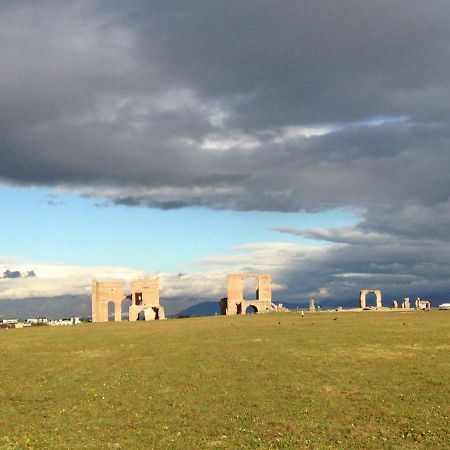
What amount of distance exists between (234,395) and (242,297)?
93.8m

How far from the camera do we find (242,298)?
396ft

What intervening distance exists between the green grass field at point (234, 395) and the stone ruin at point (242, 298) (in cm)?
7285

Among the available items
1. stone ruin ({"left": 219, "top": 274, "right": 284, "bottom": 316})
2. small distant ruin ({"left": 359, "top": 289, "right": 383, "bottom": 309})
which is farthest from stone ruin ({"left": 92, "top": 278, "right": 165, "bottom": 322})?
small distant ruin ({"left": 359, "top": 289, "right": 383, "bottom": 309})

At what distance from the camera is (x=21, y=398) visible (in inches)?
1138

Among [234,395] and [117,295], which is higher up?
[117,295]

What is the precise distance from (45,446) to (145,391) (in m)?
8.85

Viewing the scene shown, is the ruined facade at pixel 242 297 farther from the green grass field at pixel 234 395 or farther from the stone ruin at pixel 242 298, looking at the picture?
the green grass field at pixel 234 395

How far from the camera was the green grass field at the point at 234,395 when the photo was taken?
21.2 meters

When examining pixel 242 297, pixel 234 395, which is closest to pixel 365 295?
pixel 242 297

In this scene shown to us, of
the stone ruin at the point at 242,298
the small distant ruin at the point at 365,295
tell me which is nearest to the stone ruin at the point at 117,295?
the stone ruin at the point at 242,298

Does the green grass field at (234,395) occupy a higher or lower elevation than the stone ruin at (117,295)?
lower

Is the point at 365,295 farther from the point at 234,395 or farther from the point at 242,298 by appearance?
the point at 234,395

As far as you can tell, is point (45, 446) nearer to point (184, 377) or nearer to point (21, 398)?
point (21, 398)

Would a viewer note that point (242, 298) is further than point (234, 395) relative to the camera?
Yes
